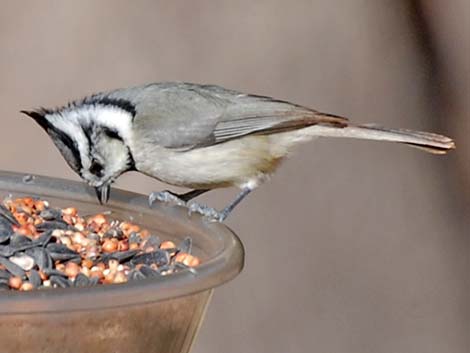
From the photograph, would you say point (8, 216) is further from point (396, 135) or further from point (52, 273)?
point (396, 135)

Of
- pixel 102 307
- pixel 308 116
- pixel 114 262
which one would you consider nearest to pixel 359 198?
pixel 308 116

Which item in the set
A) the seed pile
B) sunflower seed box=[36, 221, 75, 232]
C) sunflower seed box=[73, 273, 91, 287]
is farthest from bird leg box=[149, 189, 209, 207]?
sunflower seed box=[73, 273, 91, 287]

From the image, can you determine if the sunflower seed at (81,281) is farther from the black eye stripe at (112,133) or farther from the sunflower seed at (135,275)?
the black eye stripe at (112,133)

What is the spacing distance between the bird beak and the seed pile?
2.9 inches

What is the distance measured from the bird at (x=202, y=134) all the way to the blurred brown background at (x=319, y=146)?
82cm

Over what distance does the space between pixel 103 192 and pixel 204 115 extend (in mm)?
744

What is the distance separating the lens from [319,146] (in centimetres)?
522

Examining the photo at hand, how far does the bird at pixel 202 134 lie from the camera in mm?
3951

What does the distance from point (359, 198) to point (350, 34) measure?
0.71 metres

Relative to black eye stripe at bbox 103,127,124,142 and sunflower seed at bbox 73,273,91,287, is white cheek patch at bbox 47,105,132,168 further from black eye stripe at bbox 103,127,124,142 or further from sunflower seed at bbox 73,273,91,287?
sunflower seed at bbox 73,273,91,287

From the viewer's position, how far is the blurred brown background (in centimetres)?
498

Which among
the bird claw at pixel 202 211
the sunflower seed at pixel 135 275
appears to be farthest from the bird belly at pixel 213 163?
the sunflower seed at pixel 135 275

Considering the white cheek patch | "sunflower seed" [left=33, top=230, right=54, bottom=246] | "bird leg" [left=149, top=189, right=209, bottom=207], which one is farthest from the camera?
the white cheek patch

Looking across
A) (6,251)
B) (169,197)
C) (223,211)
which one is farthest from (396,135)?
(6,251)
